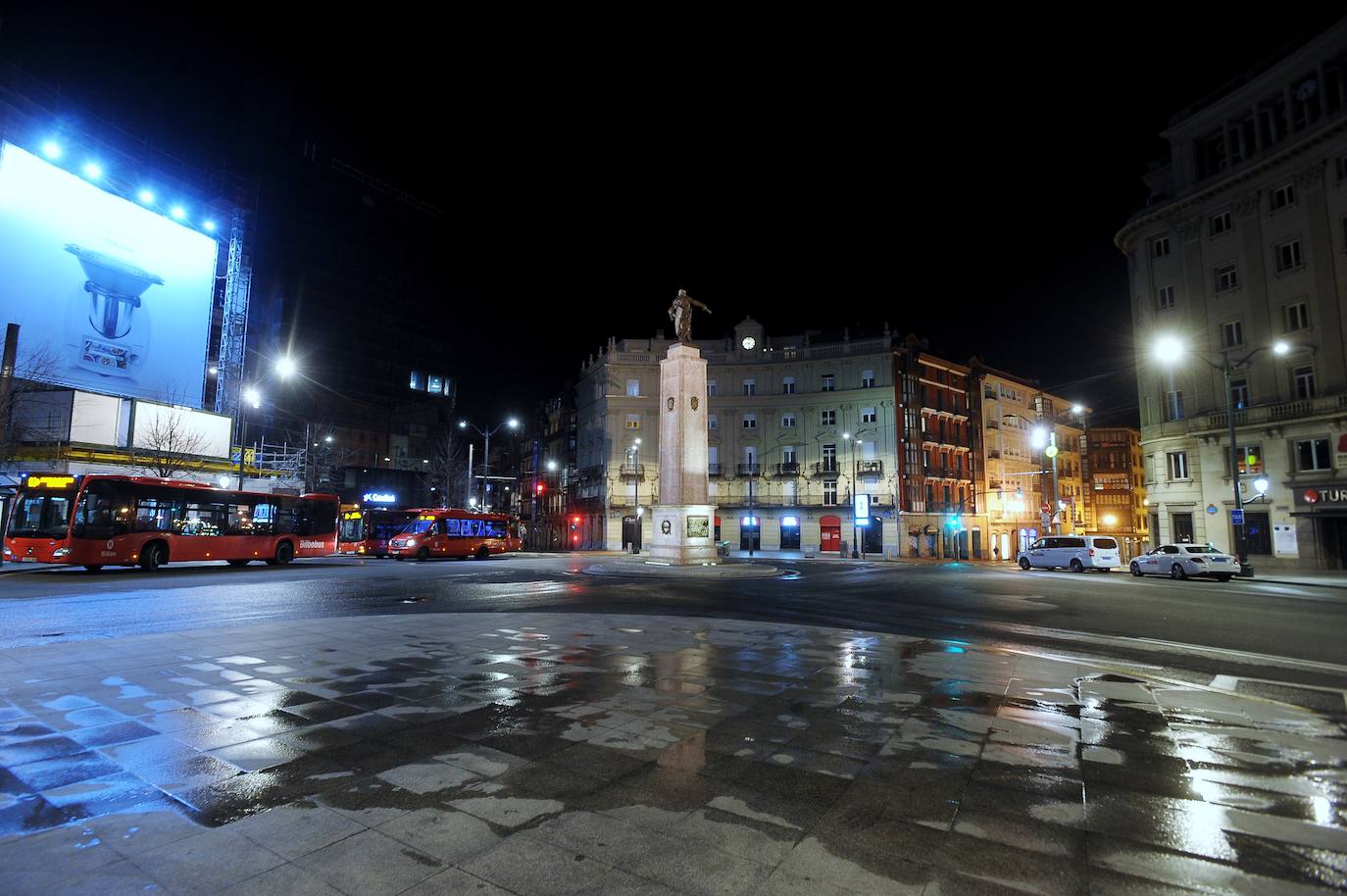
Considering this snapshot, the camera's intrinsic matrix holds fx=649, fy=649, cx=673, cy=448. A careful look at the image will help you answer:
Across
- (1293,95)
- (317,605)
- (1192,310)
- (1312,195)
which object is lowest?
(317,605)

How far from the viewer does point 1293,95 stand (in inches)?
1270

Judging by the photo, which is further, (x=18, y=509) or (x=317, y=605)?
(x=18, y=509)

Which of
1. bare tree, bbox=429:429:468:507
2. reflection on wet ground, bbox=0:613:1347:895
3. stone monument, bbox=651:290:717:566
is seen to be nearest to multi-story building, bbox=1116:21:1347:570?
stone monument, bbox=651:290:717:566

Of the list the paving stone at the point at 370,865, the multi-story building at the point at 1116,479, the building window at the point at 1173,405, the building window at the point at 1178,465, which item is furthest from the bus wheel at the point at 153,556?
the multi-story building at the point at 1116,479

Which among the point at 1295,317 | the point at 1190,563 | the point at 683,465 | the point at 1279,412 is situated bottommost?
the point at 1190,563

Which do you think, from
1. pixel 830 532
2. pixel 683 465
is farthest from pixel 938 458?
pixel 683 465

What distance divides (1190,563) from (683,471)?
2090 centimetres

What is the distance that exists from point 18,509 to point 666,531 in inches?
859

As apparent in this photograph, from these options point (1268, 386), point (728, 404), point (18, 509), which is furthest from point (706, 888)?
point (728, 404)

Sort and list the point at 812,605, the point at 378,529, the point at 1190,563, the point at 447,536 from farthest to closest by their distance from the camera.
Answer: the point at 378,529 → the point at 447,536 → the point at 1190,563 → the point at 812,605

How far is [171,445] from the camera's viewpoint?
35719mm

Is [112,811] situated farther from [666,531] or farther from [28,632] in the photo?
[666,531]

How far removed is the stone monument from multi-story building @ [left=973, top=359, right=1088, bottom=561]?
46432 millimetres

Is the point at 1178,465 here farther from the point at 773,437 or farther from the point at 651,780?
the point at 651,780
